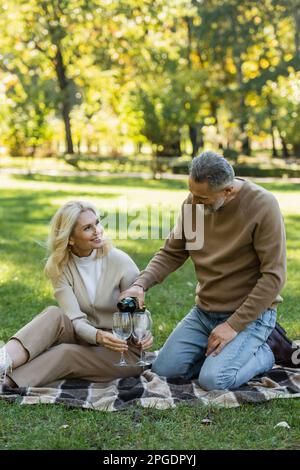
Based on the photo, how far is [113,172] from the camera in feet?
104

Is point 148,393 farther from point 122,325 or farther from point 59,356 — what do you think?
point 59,356

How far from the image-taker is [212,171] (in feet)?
15.5

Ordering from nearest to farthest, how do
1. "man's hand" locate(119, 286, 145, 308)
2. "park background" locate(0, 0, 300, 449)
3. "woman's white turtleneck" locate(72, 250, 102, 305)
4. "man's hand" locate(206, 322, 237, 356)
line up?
"man's hand" locate(206, 322, 237, 356), "man's hand" locate(119, 286, 145, 308), "woman's white turtleneck" locate(72, 250, 102, 305), "park background" locate(0, 0, 300, 449)

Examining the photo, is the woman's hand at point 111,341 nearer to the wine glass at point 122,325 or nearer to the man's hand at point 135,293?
the wine glass at point 122,325

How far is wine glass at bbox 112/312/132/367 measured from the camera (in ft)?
15.9

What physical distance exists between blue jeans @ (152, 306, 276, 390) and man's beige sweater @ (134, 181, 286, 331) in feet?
0.40

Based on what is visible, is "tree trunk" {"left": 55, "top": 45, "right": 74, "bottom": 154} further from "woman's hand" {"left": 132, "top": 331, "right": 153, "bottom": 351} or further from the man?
"woman's hand" {"left": 132, "top": 331, "right": 153, "bottom": 351}

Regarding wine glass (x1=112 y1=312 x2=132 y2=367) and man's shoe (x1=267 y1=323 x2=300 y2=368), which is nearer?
wine glass (x1=112 y1=312 x2=132 y2=367)

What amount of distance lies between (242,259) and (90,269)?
107cm

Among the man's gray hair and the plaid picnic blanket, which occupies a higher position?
the man's gray hair

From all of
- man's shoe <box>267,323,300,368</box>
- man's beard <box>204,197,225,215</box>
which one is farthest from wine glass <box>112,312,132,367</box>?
man's shoe <box>267,323,300,368</box>

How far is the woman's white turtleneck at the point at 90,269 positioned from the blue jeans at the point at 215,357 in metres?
0.69

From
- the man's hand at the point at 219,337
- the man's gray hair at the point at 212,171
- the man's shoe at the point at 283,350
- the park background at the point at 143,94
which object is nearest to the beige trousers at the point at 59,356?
the man's hand at the point at 219,337

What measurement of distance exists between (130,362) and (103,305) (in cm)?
44
